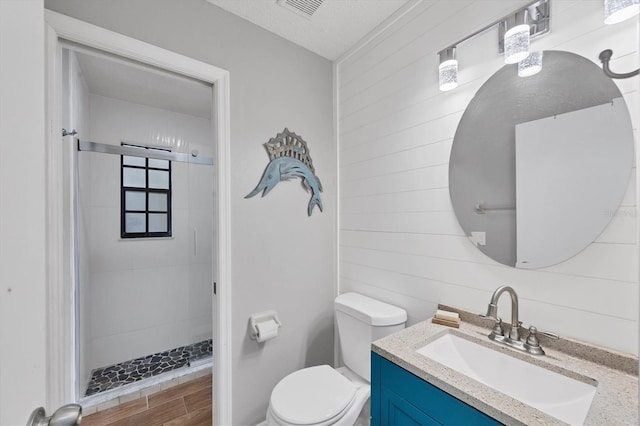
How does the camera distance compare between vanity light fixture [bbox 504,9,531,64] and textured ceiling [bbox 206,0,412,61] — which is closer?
vanity light fixture [bbox 504,9,531,64]

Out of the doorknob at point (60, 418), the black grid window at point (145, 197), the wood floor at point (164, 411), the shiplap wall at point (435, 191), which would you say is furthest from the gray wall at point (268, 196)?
the black grid window at point (145, 197)

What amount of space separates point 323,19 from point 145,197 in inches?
81.8

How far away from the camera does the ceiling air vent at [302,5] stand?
1.45m

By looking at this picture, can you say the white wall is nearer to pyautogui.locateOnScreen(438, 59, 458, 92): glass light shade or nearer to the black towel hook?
pyautogui.locateOnScreen(438, 59, 458, 92): glass light shade

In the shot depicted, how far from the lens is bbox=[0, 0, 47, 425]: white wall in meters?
0.38

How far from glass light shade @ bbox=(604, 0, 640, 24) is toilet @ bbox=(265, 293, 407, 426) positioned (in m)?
1.38

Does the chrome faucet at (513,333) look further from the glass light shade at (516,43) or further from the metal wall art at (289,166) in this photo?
the metal wall art at (289,166)

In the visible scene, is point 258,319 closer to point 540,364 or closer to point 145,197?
point 540,364

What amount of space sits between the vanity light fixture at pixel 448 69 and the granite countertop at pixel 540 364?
1.08 m

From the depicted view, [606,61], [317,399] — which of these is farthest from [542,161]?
[317,399]

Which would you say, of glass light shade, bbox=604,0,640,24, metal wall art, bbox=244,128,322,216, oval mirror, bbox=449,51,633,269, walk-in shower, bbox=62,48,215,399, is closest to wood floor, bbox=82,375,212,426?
walk-in shower, bbox=62,48,215,399

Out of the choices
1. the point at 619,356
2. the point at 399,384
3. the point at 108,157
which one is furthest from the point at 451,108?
the point at 108,157

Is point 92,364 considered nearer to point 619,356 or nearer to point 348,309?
point 348,309

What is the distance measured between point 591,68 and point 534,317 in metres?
0.92
